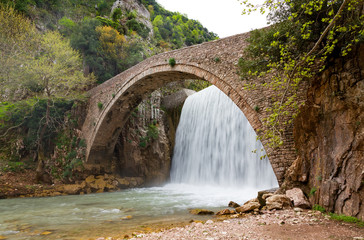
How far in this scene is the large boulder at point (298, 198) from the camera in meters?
4.79

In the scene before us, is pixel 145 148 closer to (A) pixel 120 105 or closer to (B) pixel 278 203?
(A) pixel 120 105

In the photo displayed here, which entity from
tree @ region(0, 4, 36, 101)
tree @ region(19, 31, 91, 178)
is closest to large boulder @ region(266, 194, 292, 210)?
tree @ region(19, 31, 91, 178)

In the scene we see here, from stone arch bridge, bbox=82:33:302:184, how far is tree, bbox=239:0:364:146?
2.96ft

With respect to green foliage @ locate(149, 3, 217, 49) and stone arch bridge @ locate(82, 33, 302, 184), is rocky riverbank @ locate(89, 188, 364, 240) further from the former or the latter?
green foliage @ locate(149, 3, 217, 49)

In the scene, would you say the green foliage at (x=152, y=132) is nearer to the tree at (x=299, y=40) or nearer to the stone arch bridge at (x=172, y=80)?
the stone arch bridge at (x=172, y=80)

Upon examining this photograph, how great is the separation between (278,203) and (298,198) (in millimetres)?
484

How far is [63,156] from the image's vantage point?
14.5 metres

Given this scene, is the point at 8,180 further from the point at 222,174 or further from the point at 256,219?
the point at 256,219

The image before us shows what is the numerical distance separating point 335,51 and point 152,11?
35717 mm

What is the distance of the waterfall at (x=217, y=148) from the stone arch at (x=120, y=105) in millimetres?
3422

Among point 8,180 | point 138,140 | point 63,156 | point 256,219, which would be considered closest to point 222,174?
point 138,140

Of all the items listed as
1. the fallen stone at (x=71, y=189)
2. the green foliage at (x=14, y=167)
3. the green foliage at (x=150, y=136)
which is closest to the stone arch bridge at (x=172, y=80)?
the green foliage at (x=150, y=136)

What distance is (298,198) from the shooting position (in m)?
4.95

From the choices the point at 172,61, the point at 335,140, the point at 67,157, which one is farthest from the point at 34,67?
the point at 335,140
